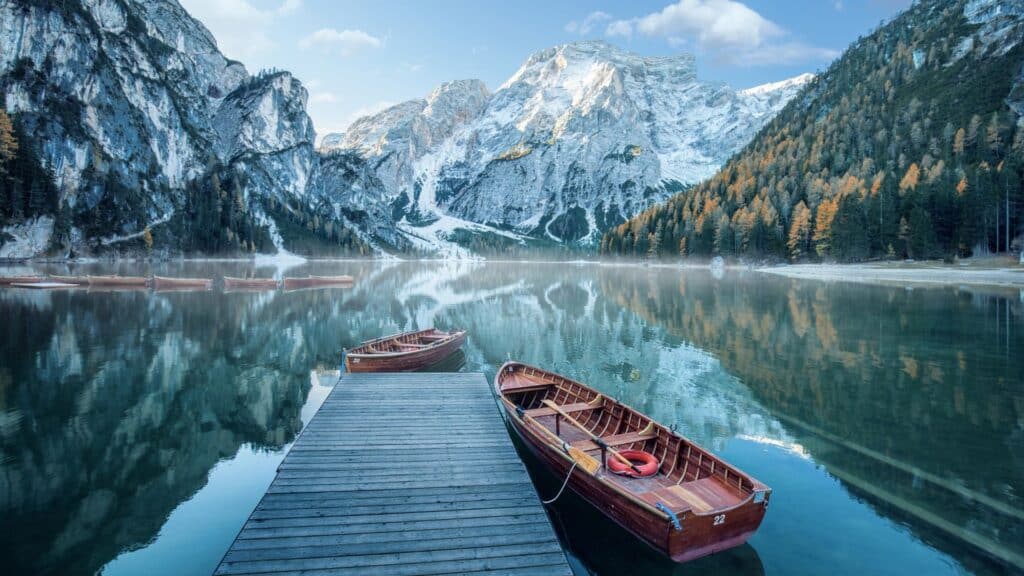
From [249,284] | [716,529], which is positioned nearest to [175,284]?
[249,284]

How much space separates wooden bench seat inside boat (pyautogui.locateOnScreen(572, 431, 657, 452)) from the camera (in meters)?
13.6

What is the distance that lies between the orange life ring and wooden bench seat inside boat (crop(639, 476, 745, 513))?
2.11ft

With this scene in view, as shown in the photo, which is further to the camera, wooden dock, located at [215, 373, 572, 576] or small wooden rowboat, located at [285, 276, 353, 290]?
small wooden rowboat, located at [285, 276, 353, 290]

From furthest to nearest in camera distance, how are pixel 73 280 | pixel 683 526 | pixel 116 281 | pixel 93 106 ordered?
pixel 93 106 → pixel 73 280 → pixel 116 281 → pixel 683 526

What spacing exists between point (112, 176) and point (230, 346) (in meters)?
163

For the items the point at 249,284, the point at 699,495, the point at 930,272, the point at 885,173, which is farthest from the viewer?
the point at 885,173

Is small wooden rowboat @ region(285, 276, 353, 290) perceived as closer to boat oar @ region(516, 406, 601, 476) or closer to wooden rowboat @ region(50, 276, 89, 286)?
wooden rowboat @ region(50, 276, 89, 286)

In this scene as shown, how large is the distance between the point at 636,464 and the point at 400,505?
5.97m

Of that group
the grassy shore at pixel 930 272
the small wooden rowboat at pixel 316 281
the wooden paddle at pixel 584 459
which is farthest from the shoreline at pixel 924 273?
the wooden paddle at pixel 584 459

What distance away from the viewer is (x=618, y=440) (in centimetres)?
1372

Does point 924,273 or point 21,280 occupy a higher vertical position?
point 21,280

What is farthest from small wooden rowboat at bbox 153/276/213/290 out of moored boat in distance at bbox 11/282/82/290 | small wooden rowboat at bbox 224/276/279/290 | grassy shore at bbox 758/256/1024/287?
grassy shore at bbox 758/256/1024/287

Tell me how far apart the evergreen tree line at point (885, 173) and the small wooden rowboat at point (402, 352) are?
345 ft

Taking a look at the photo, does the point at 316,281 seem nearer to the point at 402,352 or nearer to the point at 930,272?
the point at 402,352
